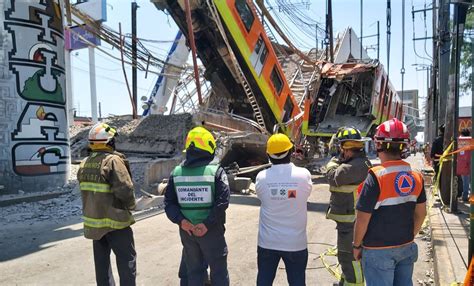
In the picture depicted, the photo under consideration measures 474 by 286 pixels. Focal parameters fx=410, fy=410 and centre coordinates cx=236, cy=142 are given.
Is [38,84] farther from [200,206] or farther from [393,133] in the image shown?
[393,133]

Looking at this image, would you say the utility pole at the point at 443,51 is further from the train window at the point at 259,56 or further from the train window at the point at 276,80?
the train window at the point at 276,80

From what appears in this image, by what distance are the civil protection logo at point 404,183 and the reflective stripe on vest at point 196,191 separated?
4.23 ft

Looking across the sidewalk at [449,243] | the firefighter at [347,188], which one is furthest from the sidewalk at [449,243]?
the firefighter at [347,188]

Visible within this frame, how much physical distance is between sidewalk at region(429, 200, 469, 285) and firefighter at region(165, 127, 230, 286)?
2.03 metres

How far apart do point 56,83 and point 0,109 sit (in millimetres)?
1318

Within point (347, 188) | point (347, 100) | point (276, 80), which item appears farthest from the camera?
point (347, 100)

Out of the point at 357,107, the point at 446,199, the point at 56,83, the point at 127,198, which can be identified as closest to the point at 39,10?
the point at 56,83

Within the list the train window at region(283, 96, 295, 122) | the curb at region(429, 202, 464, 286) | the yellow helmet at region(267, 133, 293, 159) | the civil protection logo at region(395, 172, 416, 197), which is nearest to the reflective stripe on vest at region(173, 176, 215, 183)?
the yellow helmet at region(267, 133, 293, 159)

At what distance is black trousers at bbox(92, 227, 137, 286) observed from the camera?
11.3ft

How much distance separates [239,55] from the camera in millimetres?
11031

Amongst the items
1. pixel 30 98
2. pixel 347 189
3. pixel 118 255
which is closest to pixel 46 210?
pixel 30 98

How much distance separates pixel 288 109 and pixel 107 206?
10.1 metres

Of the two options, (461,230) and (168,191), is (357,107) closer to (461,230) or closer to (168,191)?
(461,230)

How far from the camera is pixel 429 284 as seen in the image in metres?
4.10
